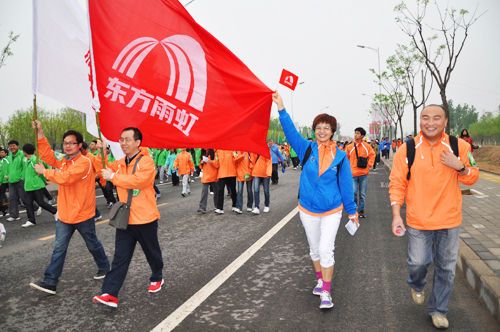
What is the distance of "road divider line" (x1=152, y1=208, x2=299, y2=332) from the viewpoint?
3.71m

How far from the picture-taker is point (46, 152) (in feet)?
16.0

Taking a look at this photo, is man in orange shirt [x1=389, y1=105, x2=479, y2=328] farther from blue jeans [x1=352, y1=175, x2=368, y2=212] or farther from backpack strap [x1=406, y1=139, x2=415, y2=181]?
blue jeans [x1=352, y1=175, x2=368, y2=212]

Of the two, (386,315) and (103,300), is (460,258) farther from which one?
(103,300)

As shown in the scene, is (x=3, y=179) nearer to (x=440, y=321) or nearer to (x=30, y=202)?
(x=30, y=202)

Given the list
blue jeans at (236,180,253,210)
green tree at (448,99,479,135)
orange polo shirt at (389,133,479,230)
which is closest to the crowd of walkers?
orange polo shirt at (389,133,479,230)

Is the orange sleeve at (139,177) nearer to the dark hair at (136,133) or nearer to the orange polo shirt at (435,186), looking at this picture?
the dark hair at (136,133)

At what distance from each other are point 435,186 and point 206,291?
2.53m

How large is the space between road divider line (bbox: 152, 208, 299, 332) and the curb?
266cm

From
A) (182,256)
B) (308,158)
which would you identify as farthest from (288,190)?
(308,158)

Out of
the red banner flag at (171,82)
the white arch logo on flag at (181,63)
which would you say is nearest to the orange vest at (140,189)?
the red banner flag at (171,82)

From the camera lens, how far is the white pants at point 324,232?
161 inches

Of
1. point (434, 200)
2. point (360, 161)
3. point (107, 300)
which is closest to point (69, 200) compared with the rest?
point (107, 300)

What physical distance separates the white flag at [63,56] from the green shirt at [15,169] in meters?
6.49

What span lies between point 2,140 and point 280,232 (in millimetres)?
60659
